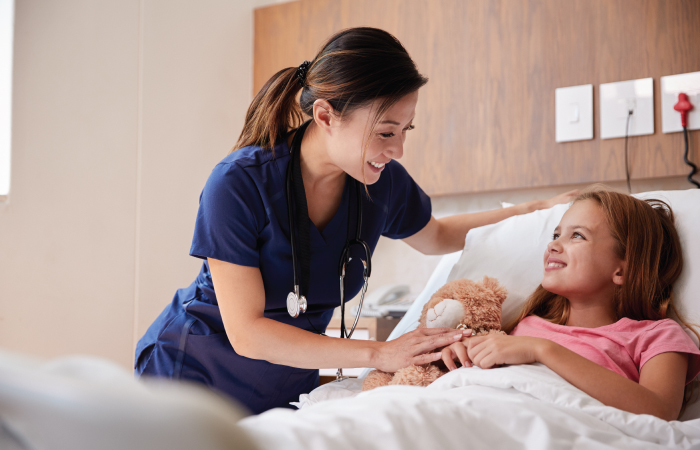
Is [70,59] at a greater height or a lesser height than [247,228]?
greater

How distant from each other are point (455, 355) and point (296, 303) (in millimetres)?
376

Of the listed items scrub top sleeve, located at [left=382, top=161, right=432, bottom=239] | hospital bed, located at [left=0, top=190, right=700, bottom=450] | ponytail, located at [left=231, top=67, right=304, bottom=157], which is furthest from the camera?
scrub top sleeve, located at [left=382, top=161, right=432, bottom=239]

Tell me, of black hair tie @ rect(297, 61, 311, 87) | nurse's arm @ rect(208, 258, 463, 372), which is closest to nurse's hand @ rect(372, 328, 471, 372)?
nurse's arm @ rect(208, 258, 463, 372)

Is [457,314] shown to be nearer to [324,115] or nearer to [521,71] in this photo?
[324,115]

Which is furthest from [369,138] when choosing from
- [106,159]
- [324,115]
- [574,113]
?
[106,159]

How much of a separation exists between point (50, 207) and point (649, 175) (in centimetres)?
220

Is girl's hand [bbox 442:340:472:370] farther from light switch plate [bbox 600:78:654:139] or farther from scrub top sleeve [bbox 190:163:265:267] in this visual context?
light switch plate [bbox 600:78:654:139]

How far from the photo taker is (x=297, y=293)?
4.26ft

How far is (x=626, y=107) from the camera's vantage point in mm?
2055

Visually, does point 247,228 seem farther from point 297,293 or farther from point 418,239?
point 418,239

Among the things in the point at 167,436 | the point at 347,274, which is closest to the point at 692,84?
the point at 347,274

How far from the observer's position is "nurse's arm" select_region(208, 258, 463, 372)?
117 cm

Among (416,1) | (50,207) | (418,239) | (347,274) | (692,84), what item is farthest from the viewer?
(416,1)

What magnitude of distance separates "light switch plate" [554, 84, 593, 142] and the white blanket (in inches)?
54.6
